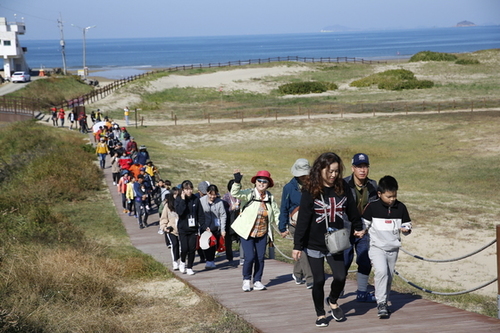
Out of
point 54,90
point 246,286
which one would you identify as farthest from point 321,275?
point 54,90

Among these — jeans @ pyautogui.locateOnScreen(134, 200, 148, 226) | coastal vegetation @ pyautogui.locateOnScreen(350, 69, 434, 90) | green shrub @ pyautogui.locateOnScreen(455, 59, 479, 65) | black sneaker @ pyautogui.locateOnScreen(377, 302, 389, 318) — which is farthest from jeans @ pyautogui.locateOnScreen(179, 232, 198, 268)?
green shrub @ pyautogui.locateOnScreen(455, 59, 479, 65)

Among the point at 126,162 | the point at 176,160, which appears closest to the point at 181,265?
the point at 126,162

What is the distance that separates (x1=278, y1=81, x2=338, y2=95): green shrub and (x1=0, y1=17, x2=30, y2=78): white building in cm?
3076

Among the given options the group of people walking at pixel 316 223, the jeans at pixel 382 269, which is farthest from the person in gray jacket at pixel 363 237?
the jeans at pixel 382 269

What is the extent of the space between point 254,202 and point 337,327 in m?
2.12

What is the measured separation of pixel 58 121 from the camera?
134 feet

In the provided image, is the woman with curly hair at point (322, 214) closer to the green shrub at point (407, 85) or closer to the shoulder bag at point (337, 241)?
the shoulder bag at point (337, 241)

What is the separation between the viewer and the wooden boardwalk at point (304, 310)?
6262mm

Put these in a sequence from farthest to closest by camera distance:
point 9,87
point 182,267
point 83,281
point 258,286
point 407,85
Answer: point 9,87
point 407,85
point 182,267
point 83,281
point 258,286

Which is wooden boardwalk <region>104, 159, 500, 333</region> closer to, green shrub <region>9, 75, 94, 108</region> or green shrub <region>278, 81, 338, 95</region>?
green shrub <region>9, 75, 94, 108</region>

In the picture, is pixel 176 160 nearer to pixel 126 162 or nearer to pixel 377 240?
pixel 126 162

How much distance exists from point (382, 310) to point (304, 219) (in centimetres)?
134

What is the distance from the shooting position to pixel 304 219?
6.13 metres

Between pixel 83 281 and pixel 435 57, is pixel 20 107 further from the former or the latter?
pixel 435 57
